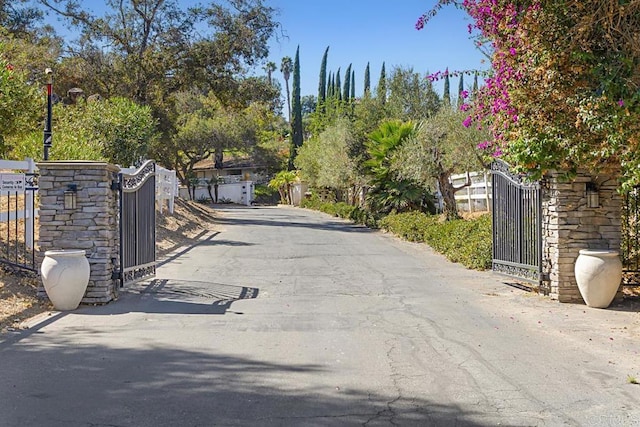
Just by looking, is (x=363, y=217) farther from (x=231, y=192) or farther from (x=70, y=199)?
(x=231, y=192)

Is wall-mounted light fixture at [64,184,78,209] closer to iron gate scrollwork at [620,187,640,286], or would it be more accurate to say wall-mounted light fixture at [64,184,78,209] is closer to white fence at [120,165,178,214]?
iron gate scrollwork at [620,187,640,286]

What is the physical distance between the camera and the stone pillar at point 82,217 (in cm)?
998

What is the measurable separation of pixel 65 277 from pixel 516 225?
756 centimetres

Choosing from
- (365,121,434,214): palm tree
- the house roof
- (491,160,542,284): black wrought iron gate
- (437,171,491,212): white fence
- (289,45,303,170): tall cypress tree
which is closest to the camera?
(491,160,542,284): black wrought iron gate

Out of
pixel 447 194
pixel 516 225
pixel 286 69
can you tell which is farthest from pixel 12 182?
pixel 286 69

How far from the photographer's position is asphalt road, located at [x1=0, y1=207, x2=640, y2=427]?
5.29 m

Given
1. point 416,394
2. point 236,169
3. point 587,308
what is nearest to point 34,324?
point 416,394

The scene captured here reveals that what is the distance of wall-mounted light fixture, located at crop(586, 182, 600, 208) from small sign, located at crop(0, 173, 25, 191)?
925cm

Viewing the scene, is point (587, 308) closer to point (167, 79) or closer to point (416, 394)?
point (416, 394)

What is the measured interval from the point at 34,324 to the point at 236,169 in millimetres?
62024

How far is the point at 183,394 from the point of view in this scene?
568 centimetres

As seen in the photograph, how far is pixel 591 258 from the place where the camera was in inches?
394

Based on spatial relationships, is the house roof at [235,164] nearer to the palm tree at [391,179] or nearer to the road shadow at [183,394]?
the palm tree at [391,179]

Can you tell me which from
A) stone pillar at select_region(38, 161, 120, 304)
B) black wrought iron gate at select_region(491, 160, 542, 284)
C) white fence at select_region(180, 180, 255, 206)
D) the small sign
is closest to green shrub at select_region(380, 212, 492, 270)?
black wrought iron gate at select_region(491, 160, 542, 284)
